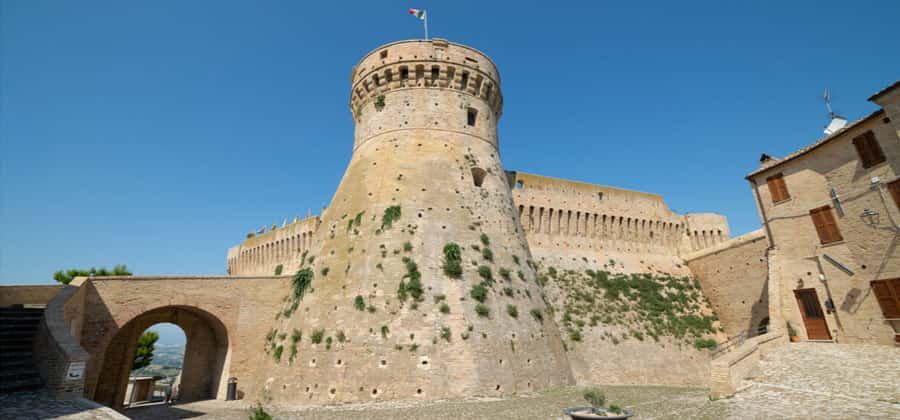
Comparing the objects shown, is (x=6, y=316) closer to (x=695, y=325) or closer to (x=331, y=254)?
(x=331, y=254)

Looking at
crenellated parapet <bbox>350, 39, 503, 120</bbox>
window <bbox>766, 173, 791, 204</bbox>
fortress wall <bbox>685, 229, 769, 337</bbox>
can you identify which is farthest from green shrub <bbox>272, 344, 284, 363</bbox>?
fortress wall <bbox>685, 229, 769, 337</bbox>

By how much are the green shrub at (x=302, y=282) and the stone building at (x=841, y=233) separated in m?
18.4

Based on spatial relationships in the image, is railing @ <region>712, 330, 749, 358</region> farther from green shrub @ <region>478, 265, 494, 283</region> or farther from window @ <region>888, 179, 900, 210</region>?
green shrub @ <region>478, 265, 494, 283</region>

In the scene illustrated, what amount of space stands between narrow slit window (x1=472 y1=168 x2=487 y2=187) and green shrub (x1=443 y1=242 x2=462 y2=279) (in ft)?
15.4

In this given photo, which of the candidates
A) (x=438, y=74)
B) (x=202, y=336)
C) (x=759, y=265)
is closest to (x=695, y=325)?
(x=759, y=265)

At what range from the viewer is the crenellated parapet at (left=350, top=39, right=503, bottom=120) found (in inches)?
781

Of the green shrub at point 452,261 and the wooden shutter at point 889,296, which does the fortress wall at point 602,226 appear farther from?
the wooden shutter at point 889,296

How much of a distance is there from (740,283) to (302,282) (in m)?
23.6

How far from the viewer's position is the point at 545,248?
24.1 m

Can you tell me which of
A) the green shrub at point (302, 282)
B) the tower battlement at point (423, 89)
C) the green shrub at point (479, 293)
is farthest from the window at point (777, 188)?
the green shrub at point (302, 282)

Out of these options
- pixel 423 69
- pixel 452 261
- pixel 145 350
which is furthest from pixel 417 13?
pixel 145 350

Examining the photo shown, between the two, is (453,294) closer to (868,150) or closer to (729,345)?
(729,345)

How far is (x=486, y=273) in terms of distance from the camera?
15.9 metres

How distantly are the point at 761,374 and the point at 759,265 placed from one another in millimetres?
12600
